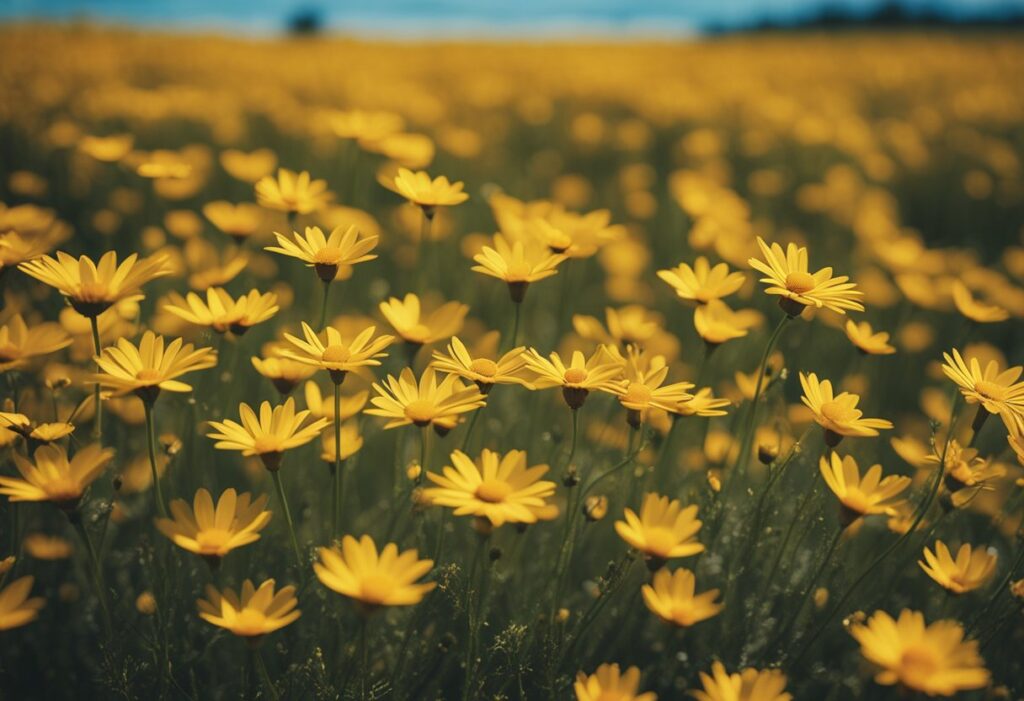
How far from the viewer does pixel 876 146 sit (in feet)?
15.2

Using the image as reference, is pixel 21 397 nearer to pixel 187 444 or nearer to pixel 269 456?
pixel 187 444

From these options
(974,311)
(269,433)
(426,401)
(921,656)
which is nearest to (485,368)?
(426,401)

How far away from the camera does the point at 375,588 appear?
3.10 feet

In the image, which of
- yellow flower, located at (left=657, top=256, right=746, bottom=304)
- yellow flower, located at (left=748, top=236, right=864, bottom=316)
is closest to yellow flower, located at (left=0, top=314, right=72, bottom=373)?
yellow flower, located at (left=657, top=256, right=746, bottom=304)

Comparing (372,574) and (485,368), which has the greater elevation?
(485,368)

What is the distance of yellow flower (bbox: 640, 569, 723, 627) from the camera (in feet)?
3.64

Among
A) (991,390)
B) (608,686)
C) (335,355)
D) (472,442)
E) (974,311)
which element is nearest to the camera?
(608,686)

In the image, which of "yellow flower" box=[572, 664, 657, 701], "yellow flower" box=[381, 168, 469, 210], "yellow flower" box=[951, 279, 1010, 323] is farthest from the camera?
"yellow flower" box=[951, 279, 1010, 323]

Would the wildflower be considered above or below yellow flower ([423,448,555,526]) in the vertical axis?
above

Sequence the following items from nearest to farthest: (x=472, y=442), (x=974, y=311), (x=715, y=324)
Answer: (x=715, y=324), (x=472, y=442), (x=974, y=311)

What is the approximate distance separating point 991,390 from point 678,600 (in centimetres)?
68

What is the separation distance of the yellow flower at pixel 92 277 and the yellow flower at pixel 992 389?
4.40 feet

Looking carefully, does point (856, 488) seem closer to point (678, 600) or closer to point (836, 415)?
point (836, 415)

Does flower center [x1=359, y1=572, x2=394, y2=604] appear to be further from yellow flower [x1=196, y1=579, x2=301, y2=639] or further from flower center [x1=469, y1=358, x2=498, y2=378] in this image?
flower center [x1=469, y1=358, x2=498, y2=378]
